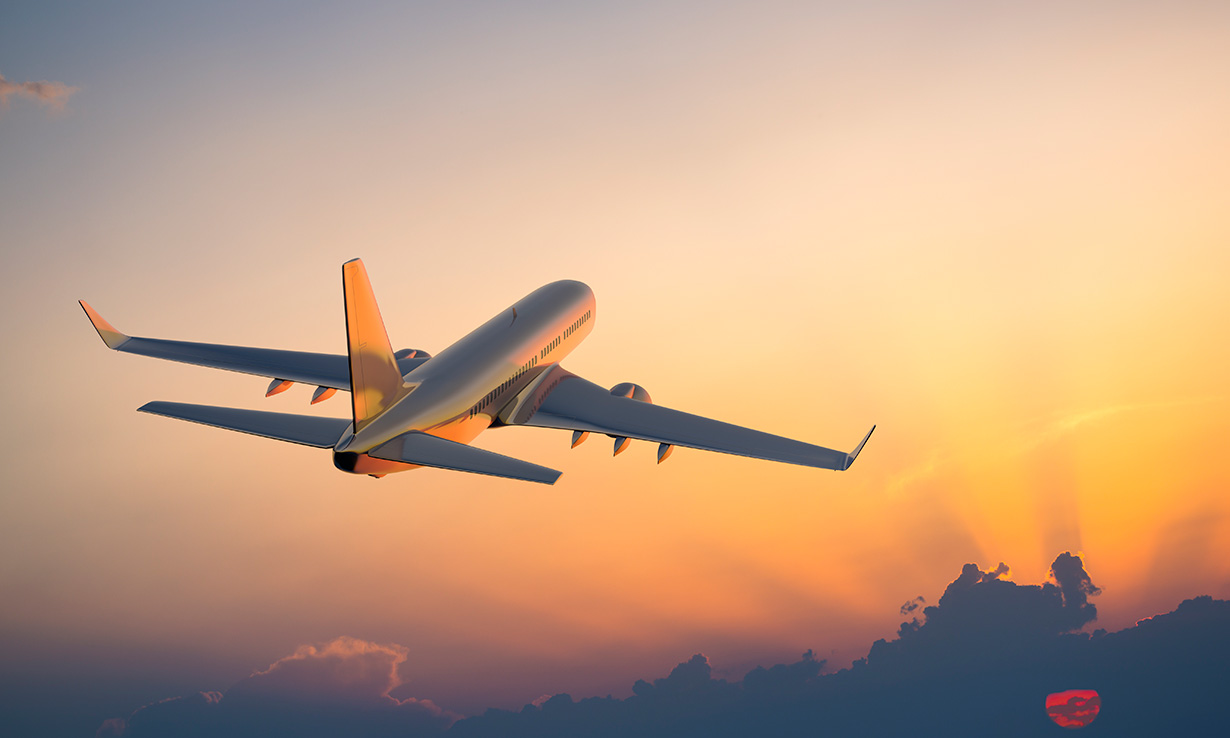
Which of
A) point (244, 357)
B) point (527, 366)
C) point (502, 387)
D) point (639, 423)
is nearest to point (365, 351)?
point (502, 387)

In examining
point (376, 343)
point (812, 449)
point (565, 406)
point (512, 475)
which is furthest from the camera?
point (565, 406)

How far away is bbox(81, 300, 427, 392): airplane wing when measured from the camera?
1807 inches

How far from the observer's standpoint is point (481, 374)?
42.2 m

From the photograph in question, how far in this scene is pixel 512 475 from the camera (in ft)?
99.0

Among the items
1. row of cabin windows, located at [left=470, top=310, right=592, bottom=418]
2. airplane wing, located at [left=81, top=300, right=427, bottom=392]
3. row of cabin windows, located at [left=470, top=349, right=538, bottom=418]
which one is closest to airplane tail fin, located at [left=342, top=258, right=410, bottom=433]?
row of cabin windows, located at [left=470, top=349, right=538, bottom=418]

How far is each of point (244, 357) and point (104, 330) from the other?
7013 mm

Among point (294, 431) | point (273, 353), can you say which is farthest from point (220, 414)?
point (273, 353)

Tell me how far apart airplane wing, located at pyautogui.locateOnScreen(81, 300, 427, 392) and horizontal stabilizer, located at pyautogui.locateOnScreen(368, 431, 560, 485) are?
38.3 feet

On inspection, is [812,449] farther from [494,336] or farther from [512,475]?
[494,336]

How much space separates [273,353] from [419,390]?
13.2 m

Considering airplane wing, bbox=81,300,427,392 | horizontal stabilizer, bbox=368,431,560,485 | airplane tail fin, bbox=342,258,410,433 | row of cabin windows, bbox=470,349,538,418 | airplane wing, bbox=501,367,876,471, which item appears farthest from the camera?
airplane wing, bbox=81,300,427,392

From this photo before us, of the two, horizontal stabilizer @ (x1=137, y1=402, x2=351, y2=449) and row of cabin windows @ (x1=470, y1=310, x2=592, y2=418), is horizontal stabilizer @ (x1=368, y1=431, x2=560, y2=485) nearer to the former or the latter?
horizontal stabilizer @ (x1=137, y1=402, x2=351, y2=449)

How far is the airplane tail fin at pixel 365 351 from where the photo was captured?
3105 cm

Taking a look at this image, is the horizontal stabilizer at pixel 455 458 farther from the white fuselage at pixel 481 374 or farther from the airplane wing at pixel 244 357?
the airplane wing at pixel 244 357
